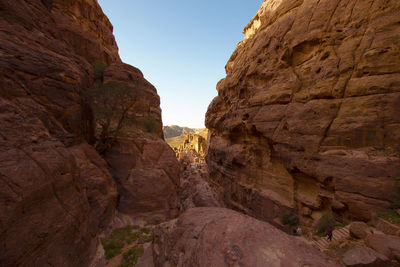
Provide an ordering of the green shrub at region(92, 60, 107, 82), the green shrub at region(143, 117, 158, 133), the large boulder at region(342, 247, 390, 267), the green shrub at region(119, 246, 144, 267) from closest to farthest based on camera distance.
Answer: the large boulder at region(342, 247, 390, 267) < the green shrub at region(119, 246, 144, 267) < the green shrub at region(92, 60, 107, 82) < the green shrub at region(143, 117, 158, 133)

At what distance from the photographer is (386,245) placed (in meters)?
5.58

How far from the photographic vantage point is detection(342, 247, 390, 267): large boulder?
4.86m

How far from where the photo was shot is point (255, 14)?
2228 centimetres

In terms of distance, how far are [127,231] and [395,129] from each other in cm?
1886

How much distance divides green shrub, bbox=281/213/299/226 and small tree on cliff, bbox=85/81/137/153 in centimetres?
1661

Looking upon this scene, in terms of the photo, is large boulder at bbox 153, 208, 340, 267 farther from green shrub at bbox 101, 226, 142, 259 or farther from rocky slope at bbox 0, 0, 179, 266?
rocky slope at bbox 0, 0, 179, 266

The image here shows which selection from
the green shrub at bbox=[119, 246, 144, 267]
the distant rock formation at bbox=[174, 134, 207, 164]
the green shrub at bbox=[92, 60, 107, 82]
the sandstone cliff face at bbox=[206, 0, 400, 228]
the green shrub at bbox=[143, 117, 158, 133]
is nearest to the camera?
the green shrub at bbox=[119, 246, 144, 267]

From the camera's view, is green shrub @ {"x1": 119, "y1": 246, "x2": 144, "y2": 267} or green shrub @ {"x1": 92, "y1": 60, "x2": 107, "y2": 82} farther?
green shrub @ {"x1": 92, "y1": 60, "x2": 107, "y2": 82}

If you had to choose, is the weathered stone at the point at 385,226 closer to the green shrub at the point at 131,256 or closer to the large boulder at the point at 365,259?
the large boulder at the point at 365,259

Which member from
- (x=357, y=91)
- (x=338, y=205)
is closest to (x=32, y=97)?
(x=338, y=205)

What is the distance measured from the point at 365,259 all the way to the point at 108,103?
716 inches

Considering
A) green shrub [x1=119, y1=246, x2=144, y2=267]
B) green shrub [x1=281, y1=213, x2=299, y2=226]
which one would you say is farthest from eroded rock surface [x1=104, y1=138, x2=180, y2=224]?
green shrub [x1=281, y1=213, x2=299, y2=226]

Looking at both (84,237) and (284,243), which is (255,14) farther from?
(84,237)

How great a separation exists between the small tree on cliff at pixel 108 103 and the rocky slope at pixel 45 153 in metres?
0.74
